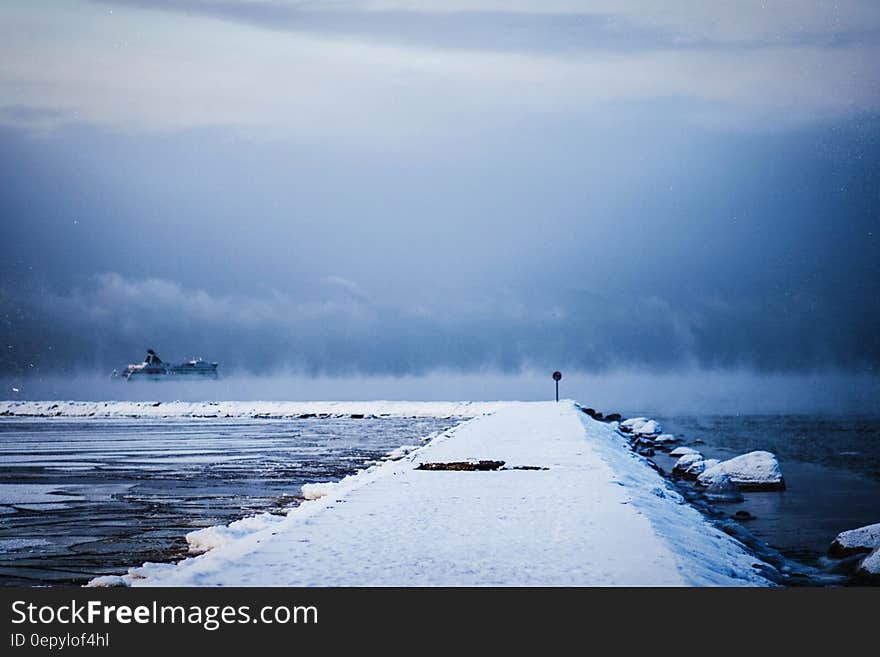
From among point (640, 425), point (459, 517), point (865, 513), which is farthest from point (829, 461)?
point (459, 517)

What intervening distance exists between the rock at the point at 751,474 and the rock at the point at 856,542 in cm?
851

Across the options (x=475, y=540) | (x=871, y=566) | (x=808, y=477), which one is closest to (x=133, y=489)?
(x=475, y=540)

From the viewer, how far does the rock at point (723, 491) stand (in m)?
20.5

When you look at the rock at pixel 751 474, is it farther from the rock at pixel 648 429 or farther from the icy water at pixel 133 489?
the rock at pixel 648 429

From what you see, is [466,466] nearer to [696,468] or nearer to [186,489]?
[186,489]

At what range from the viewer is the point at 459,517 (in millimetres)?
12492

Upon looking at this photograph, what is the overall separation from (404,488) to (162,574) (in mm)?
7192

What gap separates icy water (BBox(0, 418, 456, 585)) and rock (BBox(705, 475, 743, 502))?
28.3 ft

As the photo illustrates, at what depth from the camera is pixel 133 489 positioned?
1903 cm

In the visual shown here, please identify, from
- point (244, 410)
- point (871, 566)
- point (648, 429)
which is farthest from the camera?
point (244, 410)

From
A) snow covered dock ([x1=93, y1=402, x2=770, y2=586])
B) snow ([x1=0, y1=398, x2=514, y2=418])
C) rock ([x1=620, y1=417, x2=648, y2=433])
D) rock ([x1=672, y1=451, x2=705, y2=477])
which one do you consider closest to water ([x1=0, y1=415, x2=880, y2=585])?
snow covered dock ([x1=93, y1=402, x2=770, y2=586])

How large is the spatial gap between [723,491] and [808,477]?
625cm
